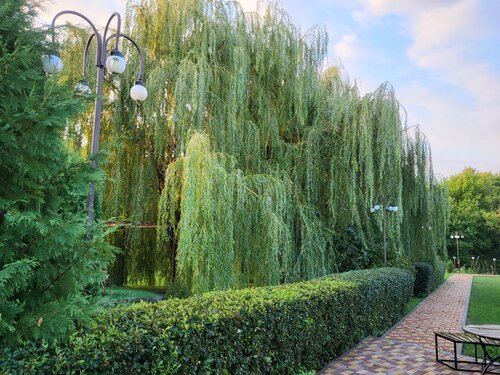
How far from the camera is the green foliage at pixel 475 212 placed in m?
36.4

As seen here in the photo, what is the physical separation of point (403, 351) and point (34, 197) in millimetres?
5203

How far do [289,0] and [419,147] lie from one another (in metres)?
4.82

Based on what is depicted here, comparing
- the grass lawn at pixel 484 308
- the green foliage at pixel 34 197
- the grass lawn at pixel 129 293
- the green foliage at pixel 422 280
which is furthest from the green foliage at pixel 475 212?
the green foliage at pixel 34 197

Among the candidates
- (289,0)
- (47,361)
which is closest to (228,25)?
(289,0)

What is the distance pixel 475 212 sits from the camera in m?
36.8

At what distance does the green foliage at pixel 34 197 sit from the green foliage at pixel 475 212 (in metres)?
38.0

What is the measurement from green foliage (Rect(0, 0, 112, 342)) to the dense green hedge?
18 centimetres

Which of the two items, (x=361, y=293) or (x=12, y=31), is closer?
(x=12, y=31)

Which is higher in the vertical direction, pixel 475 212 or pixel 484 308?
pixel 475 212

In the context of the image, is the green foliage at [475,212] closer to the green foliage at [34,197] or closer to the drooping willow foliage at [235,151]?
the drooping willow foliage at [235,151]

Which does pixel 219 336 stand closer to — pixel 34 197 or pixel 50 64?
pixel 34 197

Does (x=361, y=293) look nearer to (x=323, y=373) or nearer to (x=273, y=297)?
(x=323, y=373)

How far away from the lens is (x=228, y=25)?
7695mm

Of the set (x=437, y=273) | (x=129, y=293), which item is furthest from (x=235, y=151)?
(x=437, y=273)
